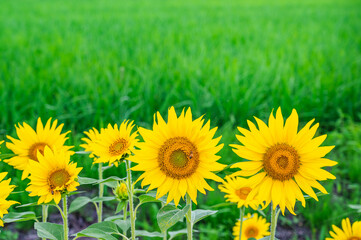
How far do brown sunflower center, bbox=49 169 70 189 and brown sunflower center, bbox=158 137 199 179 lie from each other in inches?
9.4

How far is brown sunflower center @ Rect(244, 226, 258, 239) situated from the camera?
1.53 m

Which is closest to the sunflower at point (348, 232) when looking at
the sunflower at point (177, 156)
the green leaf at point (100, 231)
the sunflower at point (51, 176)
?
the sunflower at point (177, 156)

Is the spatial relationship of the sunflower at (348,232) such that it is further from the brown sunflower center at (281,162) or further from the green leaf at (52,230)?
the green leaf at (52,230)

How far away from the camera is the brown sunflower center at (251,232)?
1.53 m

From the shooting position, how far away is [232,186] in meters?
1.31

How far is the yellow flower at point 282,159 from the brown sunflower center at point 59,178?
416mm

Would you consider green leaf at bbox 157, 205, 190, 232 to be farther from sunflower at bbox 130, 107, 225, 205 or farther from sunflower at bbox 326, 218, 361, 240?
sunflower at bbox 326, 218, 361, 240

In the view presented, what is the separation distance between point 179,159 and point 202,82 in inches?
122

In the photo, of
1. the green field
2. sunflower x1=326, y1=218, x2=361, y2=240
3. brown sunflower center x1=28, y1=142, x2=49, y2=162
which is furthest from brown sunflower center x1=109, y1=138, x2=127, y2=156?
the green field

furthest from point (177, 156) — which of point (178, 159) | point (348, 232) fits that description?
point (348, 232)

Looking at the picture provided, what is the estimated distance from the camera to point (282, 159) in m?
1.03

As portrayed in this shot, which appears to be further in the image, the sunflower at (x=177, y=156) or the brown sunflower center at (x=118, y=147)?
the brown sunflower center at (x=118, y=147)

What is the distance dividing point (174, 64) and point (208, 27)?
276 centimetres

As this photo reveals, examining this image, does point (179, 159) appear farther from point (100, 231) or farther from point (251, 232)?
point (251, 232)
